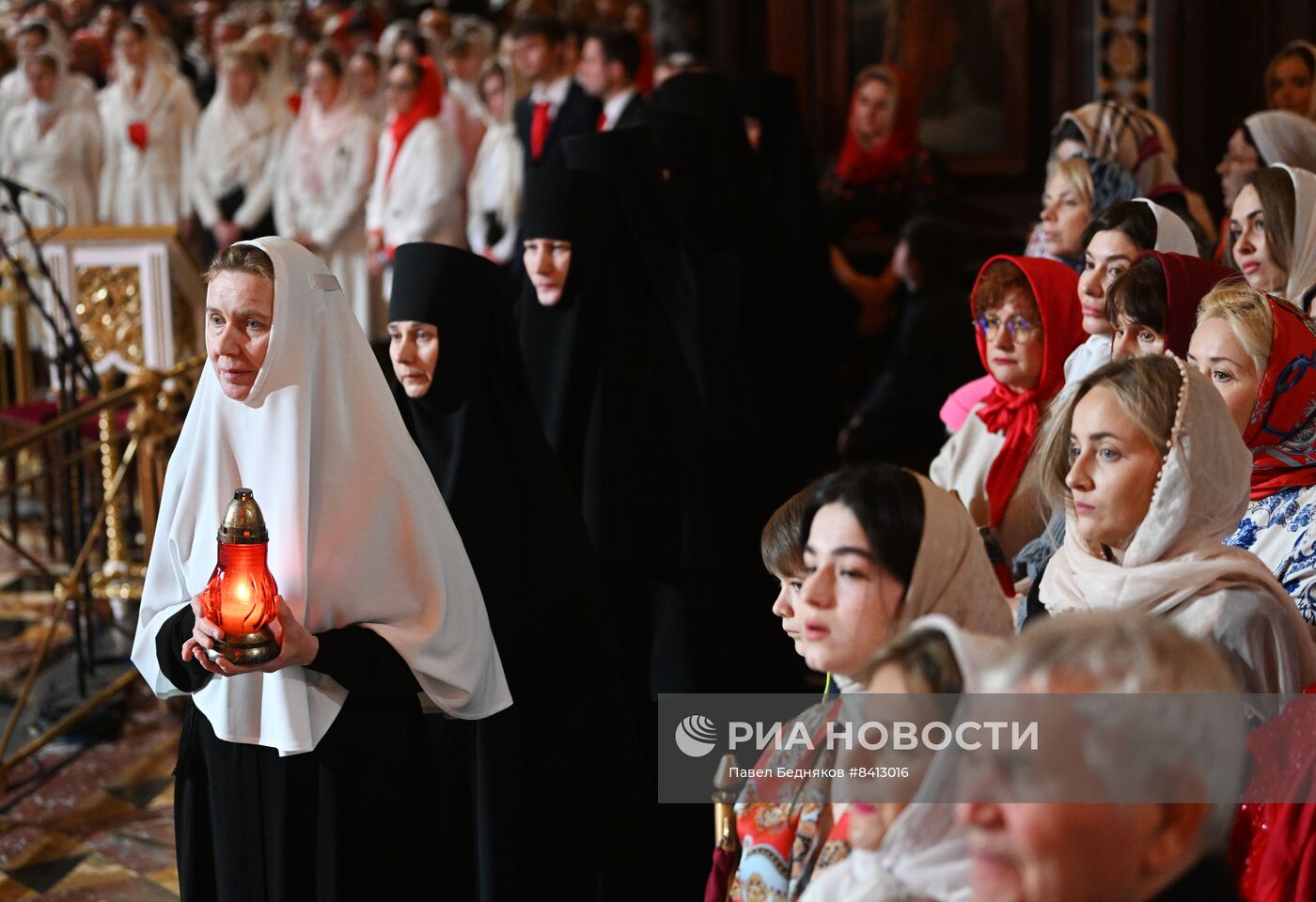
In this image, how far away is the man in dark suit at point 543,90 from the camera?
9.76 m

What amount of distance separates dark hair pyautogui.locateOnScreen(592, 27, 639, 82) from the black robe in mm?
6701

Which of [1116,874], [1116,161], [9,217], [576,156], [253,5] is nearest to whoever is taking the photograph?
[1116,874]

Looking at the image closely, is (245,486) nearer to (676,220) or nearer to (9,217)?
(676,220)

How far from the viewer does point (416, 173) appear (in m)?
10.6

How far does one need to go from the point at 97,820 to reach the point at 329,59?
681 centimetres

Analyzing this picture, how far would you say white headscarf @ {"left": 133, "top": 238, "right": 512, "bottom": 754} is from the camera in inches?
124

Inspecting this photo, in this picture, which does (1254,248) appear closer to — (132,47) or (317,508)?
(317,508)

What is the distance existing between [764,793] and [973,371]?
4301 mm

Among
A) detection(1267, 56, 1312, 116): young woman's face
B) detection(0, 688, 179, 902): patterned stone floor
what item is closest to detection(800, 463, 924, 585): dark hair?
detection(0, 688, 179, 902): patterned stone floor

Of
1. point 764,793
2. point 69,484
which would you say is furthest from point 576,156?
point 764,793

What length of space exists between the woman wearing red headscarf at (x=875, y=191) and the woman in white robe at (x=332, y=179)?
139 inches

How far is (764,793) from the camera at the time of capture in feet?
8.12

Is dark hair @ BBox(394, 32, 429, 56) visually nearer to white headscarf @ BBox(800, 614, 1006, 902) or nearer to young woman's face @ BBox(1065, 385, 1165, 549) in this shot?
young woman's face @ BBox(1065, 385, 1165, 549)

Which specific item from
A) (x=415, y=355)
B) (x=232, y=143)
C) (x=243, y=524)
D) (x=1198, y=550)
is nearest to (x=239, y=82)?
(x=232, y=143)
